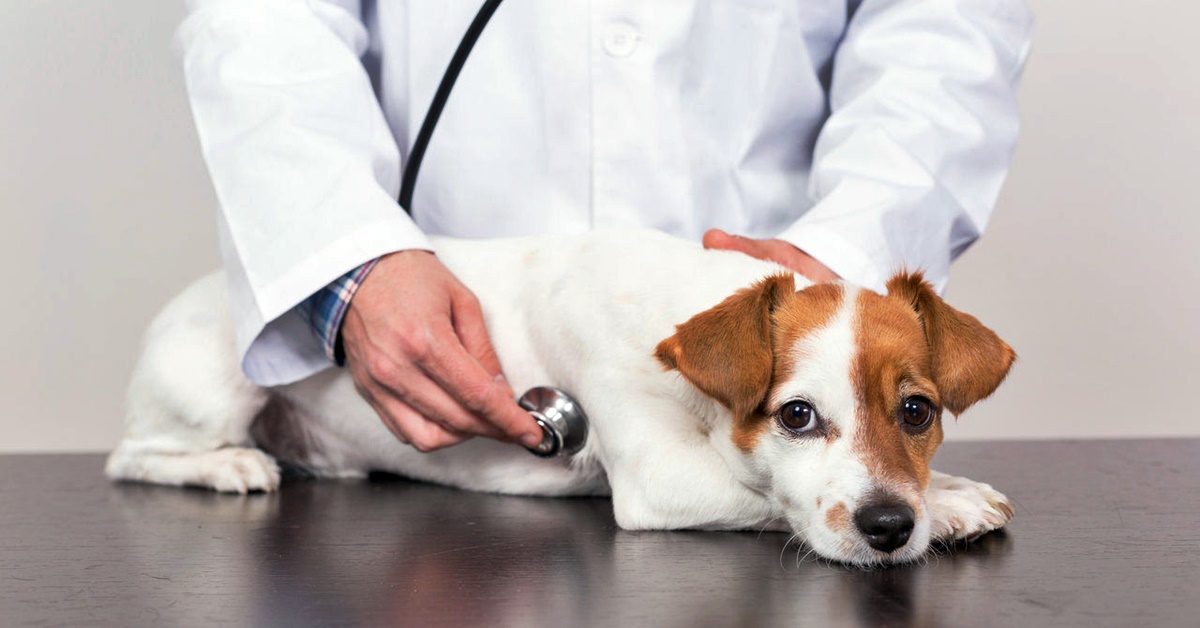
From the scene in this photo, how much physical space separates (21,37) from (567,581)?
2782mm

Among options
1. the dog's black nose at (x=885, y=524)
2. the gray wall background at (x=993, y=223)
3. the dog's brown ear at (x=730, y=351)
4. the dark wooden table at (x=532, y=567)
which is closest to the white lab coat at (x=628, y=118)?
the dark wooden table at (x=532, y=567)

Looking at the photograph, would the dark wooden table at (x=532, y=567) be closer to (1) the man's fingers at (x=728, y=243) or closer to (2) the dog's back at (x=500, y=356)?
(2) the dog's back at (x=500, y=356)

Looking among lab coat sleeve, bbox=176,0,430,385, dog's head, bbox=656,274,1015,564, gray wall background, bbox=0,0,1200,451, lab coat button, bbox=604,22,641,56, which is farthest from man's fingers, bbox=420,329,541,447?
gray wall background, bbox=0,0,1200,451

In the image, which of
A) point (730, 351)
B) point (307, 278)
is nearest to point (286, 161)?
point (307, 278)

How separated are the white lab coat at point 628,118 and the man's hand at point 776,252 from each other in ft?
0.08

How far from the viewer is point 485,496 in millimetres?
2012

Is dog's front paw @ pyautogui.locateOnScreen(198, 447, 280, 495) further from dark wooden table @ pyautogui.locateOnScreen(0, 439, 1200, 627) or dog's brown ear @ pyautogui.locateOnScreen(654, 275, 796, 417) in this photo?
dog's brown ear @ pyautogui.locateOnScreen(654, 275, 796, 417)

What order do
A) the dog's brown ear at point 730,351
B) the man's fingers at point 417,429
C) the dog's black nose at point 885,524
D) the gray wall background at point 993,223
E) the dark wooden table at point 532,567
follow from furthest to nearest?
the gray wall background at point 993,223, the man's fingers at point 417,429, the dog's brown ear at point 730,351, the dog's black nose at point 885,524, the dark wooden table at point 532,567

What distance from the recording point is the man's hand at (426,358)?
1.81 m

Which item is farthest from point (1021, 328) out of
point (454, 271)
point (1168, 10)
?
point (454, 271)

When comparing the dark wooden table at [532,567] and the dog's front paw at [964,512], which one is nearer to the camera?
the dark wooden table at [532,567]

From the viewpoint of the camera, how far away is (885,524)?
4.56ft

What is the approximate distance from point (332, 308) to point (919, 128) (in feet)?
3.74

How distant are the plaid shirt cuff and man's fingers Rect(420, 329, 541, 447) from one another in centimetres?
19
